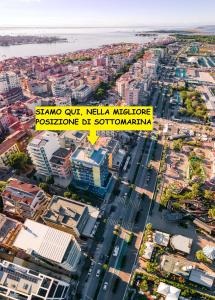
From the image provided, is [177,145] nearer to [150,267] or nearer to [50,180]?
[50,180]

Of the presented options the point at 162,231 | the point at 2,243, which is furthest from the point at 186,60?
the point at 2,243

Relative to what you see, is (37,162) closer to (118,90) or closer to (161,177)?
(161,177)

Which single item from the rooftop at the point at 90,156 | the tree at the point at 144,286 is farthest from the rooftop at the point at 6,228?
the tree at the point at 144,286

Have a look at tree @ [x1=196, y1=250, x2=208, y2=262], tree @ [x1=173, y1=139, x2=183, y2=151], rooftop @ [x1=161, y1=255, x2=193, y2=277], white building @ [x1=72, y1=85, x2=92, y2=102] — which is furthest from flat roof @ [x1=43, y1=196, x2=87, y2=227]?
white building @ [x1=72, y1=85, x2=92, y2=102]

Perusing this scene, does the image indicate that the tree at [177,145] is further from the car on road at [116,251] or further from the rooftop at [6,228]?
the rooftop at [6,228]

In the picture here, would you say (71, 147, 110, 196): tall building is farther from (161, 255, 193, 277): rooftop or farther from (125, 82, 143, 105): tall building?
(125, 82, 143, 105): tall building

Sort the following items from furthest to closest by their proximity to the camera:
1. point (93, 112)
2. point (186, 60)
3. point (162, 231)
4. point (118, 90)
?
1. point (186, 60)
2. point (118, 90)
3. point (93, 112)
4. point (162, 231)
